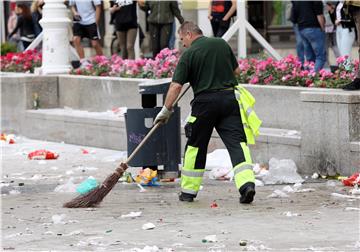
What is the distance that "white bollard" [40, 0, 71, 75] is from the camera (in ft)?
53.9

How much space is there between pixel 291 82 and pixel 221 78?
113 inches

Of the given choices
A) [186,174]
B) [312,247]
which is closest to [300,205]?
[186,174]

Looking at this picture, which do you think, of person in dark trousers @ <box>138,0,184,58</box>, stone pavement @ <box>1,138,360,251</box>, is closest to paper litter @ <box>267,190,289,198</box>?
stone pavement @ <box>1,138,360,251</box>

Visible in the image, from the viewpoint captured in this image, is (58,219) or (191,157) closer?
(58,219)

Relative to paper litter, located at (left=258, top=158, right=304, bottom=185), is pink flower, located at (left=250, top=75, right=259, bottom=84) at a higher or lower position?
higher

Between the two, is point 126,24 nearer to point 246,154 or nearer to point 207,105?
point 207,105

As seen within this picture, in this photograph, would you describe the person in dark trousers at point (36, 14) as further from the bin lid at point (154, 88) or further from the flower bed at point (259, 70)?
the bin lid at point (154, 88)

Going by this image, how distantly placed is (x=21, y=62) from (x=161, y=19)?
2.62 m

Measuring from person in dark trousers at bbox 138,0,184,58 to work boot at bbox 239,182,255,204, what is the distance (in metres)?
7.52

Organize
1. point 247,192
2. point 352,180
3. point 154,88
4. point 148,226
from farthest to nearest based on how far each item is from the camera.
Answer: point 154,88 < point 352,180 < point 247,192 < point 148,226

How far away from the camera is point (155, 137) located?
1124cm

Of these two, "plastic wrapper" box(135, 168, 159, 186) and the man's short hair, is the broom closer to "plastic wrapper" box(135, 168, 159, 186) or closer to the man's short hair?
the man's short hair

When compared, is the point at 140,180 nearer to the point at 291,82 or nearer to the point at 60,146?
the point at 291,82

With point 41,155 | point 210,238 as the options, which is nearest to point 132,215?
point 210,238
